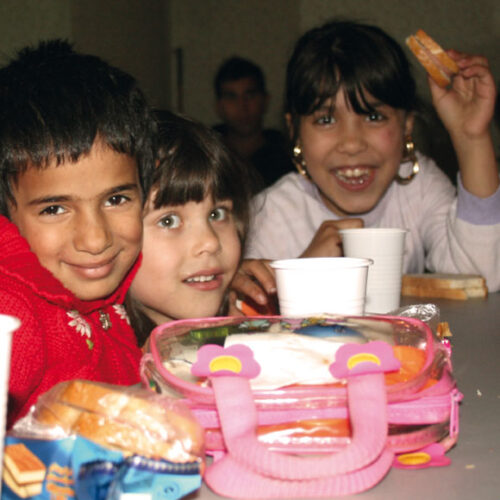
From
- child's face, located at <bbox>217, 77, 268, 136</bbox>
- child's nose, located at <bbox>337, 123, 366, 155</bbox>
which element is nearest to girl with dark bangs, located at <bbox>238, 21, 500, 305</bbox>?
child's nose, located at <bbox>337, 123, 366, 155</bbox>

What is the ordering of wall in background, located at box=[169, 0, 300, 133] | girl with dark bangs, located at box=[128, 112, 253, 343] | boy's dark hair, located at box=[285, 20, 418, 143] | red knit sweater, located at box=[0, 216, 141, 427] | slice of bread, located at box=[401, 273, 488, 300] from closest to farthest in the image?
red knit sweater, located at box=[0, 216, 141, 427] < girl with dark bangs, located at box=[128, 112, 253, 343] < slice of bread, located at box=[401, 273, 488, 300] < boy's dark hair, located at box=[285, 20, 418, 143] < wall in background, located at box=[169, 0, 300, 133]

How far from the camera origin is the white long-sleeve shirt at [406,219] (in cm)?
177

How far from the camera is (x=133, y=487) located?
414 mm

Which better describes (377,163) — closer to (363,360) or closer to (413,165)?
(413,165)

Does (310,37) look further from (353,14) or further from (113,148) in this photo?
(353,14)

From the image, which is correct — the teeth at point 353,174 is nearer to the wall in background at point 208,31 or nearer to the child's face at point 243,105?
the wall in background at point 208,31

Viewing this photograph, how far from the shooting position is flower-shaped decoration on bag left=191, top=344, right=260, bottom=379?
56 centimetres

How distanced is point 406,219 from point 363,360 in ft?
5.13

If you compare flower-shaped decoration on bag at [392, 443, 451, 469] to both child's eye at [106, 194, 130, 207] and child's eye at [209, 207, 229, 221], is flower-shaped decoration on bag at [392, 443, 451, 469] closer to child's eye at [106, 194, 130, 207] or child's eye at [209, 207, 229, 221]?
child's eye at [106, 194, 130, 207]

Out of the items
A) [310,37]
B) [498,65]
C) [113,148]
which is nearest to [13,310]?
[113,148]

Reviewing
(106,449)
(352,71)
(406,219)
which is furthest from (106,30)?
(106,449)

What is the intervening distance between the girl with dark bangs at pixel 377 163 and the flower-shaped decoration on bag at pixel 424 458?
1.05 meters

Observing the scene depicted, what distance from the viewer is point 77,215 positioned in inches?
40.1

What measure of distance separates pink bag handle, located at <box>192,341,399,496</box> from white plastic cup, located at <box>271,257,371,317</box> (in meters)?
0.30
